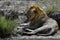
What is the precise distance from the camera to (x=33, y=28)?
214 inches

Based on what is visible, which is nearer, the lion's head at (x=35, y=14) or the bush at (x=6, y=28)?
the bush at (x=6, y=28)

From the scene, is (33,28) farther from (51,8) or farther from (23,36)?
(51,8)

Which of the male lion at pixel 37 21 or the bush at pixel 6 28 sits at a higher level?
the male lion at pixel 37 21

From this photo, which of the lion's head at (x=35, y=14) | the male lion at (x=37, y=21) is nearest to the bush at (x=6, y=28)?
the male lion at (x=37, y=21)

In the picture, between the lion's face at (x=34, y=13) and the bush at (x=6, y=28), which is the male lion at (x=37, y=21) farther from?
the bush at (x=6, y=28)

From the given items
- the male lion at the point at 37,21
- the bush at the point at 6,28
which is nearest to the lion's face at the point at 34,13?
the male lion at the point at 37,21

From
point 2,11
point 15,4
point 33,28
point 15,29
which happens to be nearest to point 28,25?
point 33,28

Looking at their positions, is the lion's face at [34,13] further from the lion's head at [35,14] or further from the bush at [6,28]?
the bush at [6,28]

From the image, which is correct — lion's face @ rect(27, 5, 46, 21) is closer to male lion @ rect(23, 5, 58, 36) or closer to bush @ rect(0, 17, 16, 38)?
male lion @ rect(23, 5, 58, 36)

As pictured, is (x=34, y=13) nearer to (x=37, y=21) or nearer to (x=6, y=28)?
(x=37, y=21)

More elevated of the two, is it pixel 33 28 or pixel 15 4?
pixel 15 4

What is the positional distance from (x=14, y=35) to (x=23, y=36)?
0.20m

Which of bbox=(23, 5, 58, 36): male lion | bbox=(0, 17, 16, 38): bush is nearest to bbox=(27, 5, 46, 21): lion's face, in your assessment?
bbox=(23, 5, 58, 36): male lion

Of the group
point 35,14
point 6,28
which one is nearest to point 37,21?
point 35,14
